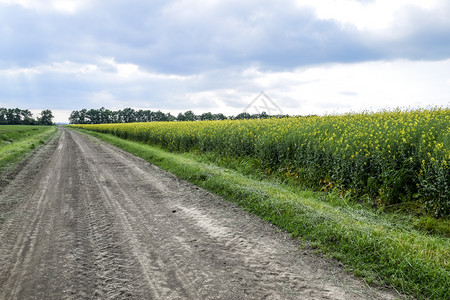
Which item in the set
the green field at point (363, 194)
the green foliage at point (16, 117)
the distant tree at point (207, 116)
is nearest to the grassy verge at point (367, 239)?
the green field at point (363, 194)

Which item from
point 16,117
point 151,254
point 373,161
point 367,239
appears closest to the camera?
point 151,254

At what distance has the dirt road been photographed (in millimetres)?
3084

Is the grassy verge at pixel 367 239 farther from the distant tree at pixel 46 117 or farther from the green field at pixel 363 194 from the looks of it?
the distant tree at pixel 46 117

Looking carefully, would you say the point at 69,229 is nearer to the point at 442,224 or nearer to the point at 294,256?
the point at 294,256

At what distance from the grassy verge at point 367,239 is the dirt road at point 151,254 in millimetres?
308

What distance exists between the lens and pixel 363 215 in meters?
5.89

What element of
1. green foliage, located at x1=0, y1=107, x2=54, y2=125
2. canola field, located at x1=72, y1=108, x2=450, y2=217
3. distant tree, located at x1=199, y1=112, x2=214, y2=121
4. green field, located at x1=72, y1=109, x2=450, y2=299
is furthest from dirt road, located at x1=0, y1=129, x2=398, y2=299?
green foliage, located at x1=0, y1=107, x2=54, y2=125

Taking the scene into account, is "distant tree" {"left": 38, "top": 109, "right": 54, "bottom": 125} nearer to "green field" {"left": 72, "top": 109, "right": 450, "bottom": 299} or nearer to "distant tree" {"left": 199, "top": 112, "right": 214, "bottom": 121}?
"distant tree" {"left": 199, "top": 112, "right": 214, "bottom": 121}

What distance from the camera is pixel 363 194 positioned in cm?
697

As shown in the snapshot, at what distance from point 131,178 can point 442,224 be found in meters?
8.21

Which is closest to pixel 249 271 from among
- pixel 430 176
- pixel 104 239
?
pixel 104 239

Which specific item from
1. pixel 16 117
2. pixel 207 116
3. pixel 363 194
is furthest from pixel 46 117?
pixel 363 194

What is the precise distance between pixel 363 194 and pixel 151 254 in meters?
5.46

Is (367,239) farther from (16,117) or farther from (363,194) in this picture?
(16,117)
